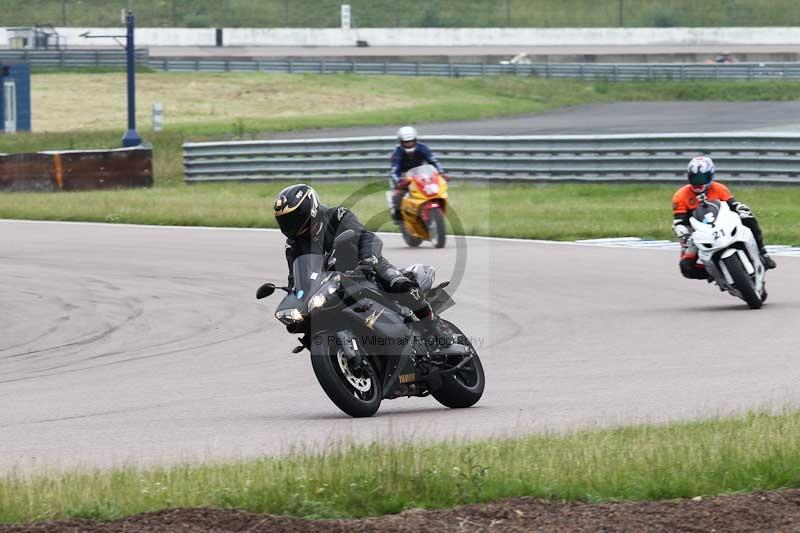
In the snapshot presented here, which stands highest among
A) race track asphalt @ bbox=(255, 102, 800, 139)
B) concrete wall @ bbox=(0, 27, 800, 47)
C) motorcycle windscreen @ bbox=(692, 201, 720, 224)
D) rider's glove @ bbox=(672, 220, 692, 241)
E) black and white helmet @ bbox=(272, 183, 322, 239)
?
concrete wall @ bbox=(0, 27, 800, 47)

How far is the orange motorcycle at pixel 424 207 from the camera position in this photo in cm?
1920

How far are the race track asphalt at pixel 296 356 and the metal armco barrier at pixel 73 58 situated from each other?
4497cm

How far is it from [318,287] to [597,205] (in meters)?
18.0

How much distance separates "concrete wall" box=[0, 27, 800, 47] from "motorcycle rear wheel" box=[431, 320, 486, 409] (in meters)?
62.5

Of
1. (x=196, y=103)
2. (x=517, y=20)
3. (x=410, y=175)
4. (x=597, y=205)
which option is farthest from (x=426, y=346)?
(x=517, y=20)

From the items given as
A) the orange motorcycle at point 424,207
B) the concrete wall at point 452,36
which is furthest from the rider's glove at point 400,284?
the concrete wall at point 452,36

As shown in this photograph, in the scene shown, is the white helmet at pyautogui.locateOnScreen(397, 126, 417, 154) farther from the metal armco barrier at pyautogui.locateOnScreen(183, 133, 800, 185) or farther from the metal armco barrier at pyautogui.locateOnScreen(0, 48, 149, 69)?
the metal armco barrier at pyautogui.locateOnScreen(0, 48, 149, 69)

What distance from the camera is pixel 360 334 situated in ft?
27.7

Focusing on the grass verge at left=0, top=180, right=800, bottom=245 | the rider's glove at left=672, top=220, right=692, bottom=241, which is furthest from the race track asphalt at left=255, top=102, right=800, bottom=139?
the rider's glove at left=672, top=220, right=692, bottom=241

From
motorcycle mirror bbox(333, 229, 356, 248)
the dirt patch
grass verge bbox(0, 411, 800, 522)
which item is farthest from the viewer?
motorcycle mirror bbox(333, 229, 356, 248)

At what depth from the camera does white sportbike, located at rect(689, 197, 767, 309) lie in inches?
524

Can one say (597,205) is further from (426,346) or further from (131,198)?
(426,346)

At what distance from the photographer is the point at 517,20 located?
7794 centimetres

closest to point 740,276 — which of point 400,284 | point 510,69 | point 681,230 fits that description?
point 681,230
